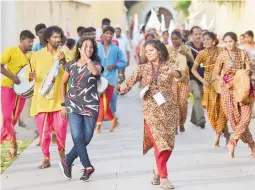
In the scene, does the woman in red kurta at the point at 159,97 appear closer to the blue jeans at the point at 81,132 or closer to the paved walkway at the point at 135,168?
the paved walkway at the point at 135,168

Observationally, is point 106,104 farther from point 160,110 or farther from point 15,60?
point 160,110

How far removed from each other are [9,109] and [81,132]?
209 centimetres

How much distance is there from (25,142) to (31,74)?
9.13 feet

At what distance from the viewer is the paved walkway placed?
24.4ft

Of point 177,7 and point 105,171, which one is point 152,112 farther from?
point 177,7

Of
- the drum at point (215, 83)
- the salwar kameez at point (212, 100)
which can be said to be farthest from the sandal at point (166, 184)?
the drum at point (215, 83)

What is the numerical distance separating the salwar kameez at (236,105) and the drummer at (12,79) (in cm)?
251

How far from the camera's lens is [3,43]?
1106cm

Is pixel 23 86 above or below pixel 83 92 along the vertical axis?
below

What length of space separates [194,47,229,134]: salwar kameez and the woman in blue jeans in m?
2.82

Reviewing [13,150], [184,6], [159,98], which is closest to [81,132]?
[159,98]

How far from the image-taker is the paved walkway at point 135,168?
7.43 metres

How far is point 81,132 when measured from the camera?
743cm

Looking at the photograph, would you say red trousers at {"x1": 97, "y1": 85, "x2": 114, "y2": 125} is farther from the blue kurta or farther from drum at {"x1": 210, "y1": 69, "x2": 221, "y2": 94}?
drum at {"x1": 210, "y1": 69, "x2": 221, "y2": 94}
